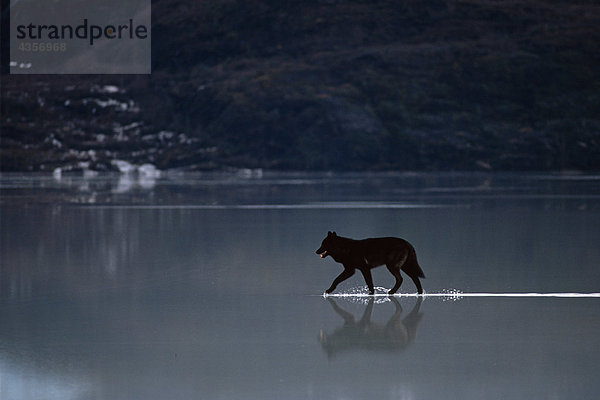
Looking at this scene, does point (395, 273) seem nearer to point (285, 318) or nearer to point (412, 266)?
point (412, 266)

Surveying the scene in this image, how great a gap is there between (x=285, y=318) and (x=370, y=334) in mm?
706

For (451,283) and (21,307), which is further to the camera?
(451,283)

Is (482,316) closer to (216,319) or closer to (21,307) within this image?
(216,319)

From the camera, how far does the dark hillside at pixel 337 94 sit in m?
66.1

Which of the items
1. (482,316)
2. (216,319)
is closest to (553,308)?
(482,316)

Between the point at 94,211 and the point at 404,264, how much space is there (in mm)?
10052

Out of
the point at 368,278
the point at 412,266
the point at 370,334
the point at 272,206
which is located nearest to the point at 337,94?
the point at 272,206

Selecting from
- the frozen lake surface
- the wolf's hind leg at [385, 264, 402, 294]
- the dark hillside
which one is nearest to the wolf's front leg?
the frozen lake surface

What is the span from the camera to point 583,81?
247ft

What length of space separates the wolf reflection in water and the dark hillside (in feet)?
185

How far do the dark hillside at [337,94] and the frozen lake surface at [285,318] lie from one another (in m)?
52.4

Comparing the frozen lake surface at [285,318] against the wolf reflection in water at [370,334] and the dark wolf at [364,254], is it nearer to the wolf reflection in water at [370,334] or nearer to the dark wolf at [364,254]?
the wolf reflection in water at [370,334]

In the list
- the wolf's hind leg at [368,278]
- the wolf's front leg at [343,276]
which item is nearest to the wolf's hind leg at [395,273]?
the wolf's hind leg at [368,278]

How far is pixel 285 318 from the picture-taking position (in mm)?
5438
